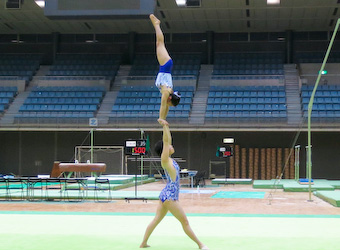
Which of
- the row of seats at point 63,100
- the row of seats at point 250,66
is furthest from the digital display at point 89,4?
the row of seats at point 250,66

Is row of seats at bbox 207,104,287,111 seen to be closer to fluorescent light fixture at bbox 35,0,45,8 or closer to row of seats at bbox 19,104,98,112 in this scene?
row of seats at bbox 19,104,98,112

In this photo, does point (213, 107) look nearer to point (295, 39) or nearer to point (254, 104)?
point (254, 104)

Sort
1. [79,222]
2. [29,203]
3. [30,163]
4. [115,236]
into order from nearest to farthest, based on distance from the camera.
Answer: [115,236], [79,222], [29,203], [30,163]

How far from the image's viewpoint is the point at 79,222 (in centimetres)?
976

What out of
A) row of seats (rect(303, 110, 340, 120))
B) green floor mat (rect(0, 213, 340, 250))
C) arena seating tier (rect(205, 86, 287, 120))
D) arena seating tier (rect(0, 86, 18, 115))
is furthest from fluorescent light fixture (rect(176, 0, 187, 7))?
green floor mat (rect(0, 213, 340, 250))

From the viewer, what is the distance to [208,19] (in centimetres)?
2817

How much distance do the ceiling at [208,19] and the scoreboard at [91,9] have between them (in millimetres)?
7484

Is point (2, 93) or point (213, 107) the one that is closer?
point (213, 107)

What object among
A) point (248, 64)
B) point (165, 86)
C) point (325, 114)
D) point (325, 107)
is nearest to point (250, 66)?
point (248, 64)

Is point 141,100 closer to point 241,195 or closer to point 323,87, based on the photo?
point 323,87

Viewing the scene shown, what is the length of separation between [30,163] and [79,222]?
62.9 ft

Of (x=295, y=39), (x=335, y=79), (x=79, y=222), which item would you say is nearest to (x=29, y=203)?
(x=79, y=222)

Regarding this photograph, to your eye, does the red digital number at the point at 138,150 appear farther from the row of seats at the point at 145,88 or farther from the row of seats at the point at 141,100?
the row of seats at the point at 145,88

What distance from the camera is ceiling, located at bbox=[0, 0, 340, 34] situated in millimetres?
25750
